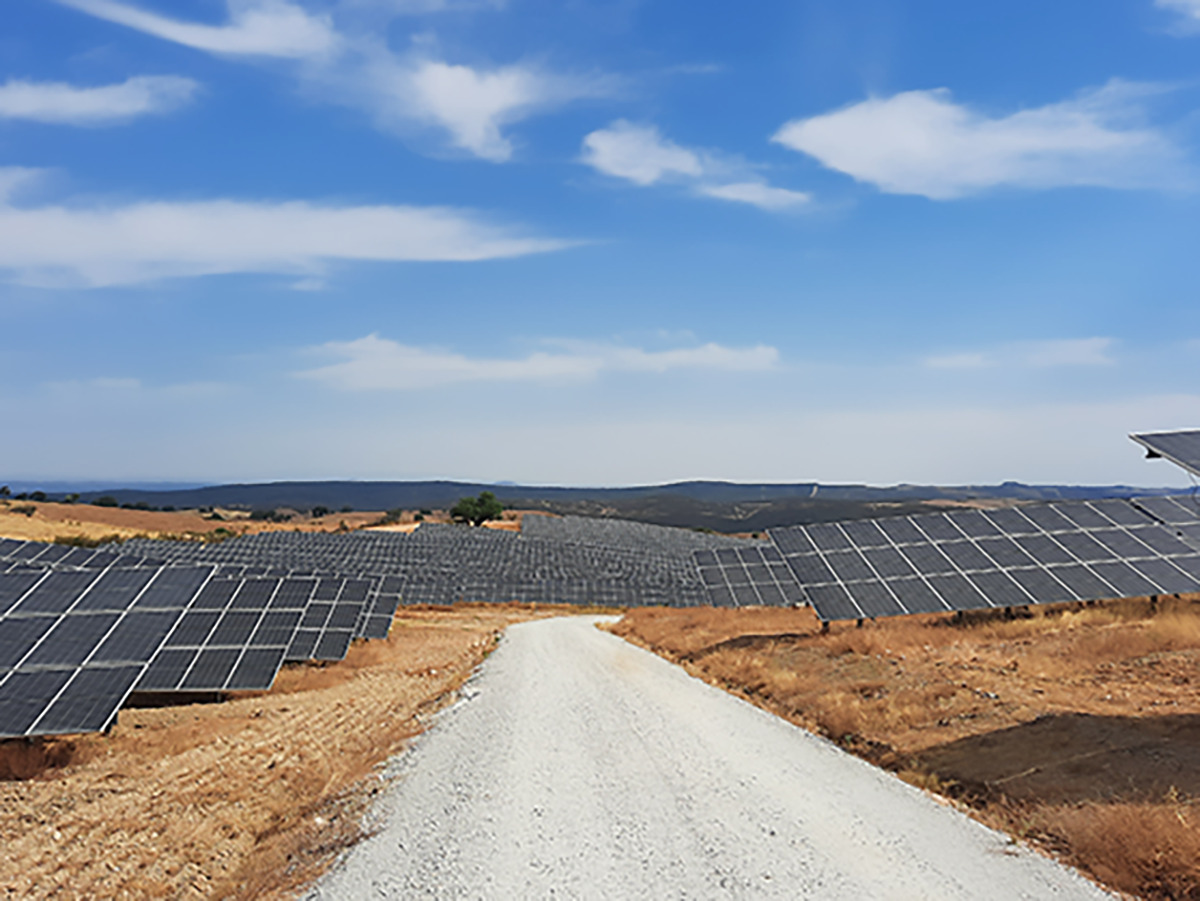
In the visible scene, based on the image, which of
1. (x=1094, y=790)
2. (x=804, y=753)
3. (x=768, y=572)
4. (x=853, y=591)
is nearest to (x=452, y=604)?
(x=768, y=572)

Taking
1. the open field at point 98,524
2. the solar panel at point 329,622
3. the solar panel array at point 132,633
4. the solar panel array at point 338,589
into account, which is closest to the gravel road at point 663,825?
the solar panel array at point 132,633

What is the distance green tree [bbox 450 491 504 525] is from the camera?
4692 inches

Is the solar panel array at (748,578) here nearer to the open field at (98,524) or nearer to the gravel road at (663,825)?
the gravel road at (663,825)

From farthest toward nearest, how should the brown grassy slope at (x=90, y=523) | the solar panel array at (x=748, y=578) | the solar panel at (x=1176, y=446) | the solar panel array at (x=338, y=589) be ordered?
the brown grassy slope at (x=90, y=523) < the solar panel array at (x=748, y=578) < the solar panel array at (x=338, y=589) < the solar panel at (x=1176, y=446)

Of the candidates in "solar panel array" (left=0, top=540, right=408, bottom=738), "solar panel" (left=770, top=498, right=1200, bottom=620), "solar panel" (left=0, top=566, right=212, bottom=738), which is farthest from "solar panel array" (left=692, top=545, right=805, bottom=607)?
"solar panel" (left=0, top=566, right=212, bottom=738)

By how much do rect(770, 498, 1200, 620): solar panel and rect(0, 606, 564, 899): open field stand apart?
15484 mm

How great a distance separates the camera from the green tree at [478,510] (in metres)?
119

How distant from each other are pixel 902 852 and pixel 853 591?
774 inches

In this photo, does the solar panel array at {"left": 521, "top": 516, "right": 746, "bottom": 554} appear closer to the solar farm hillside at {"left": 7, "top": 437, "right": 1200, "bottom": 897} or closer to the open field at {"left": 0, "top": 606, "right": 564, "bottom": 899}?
the solar farm hillside at {"left": 7, "top": 437, "right": 1200, "bottom": 897}

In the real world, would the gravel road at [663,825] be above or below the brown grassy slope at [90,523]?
above

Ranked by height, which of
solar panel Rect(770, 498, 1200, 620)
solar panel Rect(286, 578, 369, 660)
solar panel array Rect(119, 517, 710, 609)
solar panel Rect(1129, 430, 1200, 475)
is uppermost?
solar panel Rect(1129, 430, 1200, 475)

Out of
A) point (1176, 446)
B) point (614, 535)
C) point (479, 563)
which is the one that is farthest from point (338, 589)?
point (614, 535)

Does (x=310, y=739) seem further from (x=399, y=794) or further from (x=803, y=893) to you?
(x=803, y=893)

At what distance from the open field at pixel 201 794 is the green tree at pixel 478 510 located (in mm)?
96639
